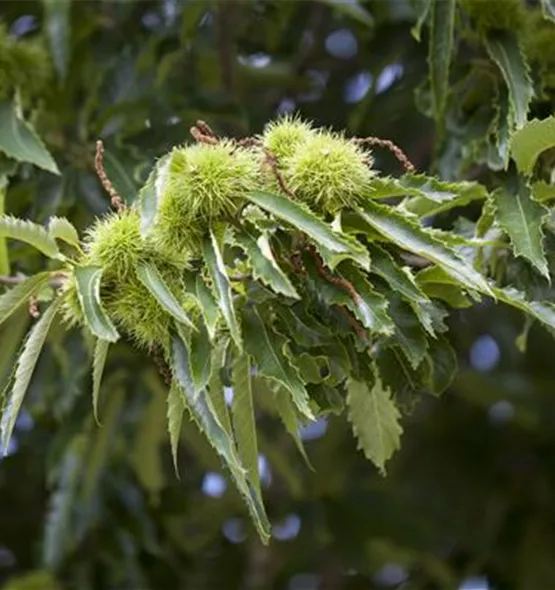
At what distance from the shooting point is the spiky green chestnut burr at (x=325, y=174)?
48.1 inches

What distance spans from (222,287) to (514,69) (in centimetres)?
56

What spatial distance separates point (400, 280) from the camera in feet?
4.07

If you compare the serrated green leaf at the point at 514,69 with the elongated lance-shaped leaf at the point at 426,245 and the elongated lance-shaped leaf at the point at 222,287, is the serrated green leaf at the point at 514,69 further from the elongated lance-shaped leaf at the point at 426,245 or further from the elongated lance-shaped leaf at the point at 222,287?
the elongated lance-shaped leaf at the point at 222,287

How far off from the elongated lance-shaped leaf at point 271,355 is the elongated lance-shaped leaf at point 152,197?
17 centimetres

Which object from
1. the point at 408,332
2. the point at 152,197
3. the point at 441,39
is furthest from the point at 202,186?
the point at 441,39

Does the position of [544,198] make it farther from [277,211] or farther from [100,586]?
[100,586]

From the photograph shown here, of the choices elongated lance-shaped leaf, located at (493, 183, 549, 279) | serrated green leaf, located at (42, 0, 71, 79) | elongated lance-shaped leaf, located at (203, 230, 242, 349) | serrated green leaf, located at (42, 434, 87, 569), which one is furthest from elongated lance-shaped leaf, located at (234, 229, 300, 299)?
serrated green leaf, located at (42, 434, 87, 569)

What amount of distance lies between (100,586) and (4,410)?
1330mm

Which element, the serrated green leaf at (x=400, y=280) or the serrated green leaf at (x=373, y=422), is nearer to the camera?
the serrated green leaf at (x=400, y=280)

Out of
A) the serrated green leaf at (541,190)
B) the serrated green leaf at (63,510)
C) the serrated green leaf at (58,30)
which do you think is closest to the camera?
the serrated green leaf at (541,190)

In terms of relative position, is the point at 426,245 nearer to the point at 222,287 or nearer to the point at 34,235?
the point at 222,287

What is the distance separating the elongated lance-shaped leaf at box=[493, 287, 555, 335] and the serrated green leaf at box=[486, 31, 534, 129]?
0.71ft

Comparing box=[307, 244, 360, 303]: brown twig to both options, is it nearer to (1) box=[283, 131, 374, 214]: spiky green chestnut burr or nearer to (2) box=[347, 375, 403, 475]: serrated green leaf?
(1) box=[283, 131, 374, 214]: spiky green chestnut burr

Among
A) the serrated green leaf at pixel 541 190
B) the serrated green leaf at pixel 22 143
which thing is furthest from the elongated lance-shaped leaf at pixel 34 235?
the serrated green leaf at pixel 541 190
